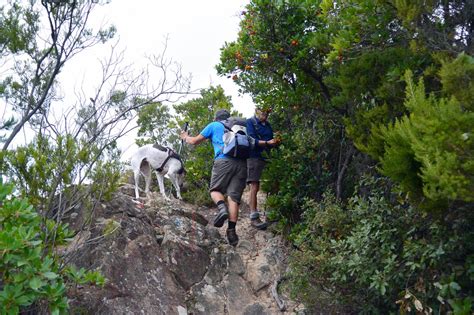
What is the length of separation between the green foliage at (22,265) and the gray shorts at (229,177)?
3.66 metres

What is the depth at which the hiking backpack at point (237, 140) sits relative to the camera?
9.59 m

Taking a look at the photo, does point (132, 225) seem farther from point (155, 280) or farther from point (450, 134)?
point (450, 134)

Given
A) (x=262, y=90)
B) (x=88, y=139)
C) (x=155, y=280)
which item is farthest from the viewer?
(x=262, y=90)

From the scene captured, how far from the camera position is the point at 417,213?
7.07 meters

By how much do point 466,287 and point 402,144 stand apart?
165 centimetres

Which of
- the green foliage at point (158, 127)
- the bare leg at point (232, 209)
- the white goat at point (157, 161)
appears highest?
the green foliage at point (158, 127)

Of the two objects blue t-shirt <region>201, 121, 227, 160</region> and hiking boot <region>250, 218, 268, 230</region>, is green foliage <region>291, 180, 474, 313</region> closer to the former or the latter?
hiking boot <region>250, 218, 268, 230</region>

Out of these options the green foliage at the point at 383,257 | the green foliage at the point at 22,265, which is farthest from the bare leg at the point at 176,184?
the green foliage at the point at 22,265

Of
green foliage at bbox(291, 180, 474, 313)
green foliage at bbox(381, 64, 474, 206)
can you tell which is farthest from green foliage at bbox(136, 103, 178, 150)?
green foliage at bbox(381, 64, 474, 206)

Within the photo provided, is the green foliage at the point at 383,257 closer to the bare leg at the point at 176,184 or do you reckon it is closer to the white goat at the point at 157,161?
the white goat at the point at 157,161

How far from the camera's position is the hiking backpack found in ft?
31.4

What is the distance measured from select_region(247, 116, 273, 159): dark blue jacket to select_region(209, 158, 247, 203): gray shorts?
0.55m

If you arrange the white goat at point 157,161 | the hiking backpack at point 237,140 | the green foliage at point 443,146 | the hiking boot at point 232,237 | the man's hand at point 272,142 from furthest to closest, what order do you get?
the white goat at point 157,161 < the man's hand at point 272,142 < the hiking boot at point 232,237 < the hiking backpack at point 237,140 < the green foliage at point 443,146

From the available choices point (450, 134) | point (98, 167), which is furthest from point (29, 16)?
point (450, 134)
